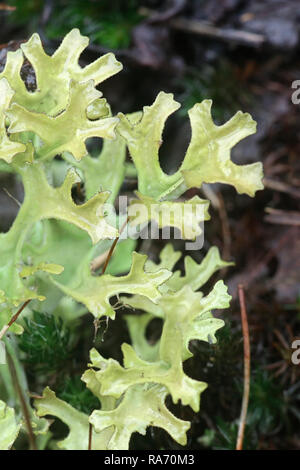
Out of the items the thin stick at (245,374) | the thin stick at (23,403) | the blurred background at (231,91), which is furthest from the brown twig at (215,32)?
the thin stick at (23,403)

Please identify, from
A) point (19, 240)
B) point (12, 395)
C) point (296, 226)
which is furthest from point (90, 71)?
point (296, 226)

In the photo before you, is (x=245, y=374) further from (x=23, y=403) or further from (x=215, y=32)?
(x=215, y=32)

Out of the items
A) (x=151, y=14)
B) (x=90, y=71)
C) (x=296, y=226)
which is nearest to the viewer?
(x=90, y=71)

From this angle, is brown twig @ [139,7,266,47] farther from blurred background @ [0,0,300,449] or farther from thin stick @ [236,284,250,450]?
thin stick @ [236,284,250,450]

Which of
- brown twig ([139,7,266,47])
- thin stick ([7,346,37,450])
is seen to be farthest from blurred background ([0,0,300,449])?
thin stick ([7,346,37,450])

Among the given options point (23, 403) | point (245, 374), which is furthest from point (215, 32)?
point (23, 403)

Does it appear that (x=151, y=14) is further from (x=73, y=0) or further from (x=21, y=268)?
(x=21, y=268)

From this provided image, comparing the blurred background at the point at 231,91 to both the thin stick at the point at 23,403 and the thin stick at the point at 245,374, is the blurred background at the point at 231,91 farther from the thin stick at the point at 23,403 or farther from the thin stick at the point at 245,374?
the thin stick at the point at 23,403
